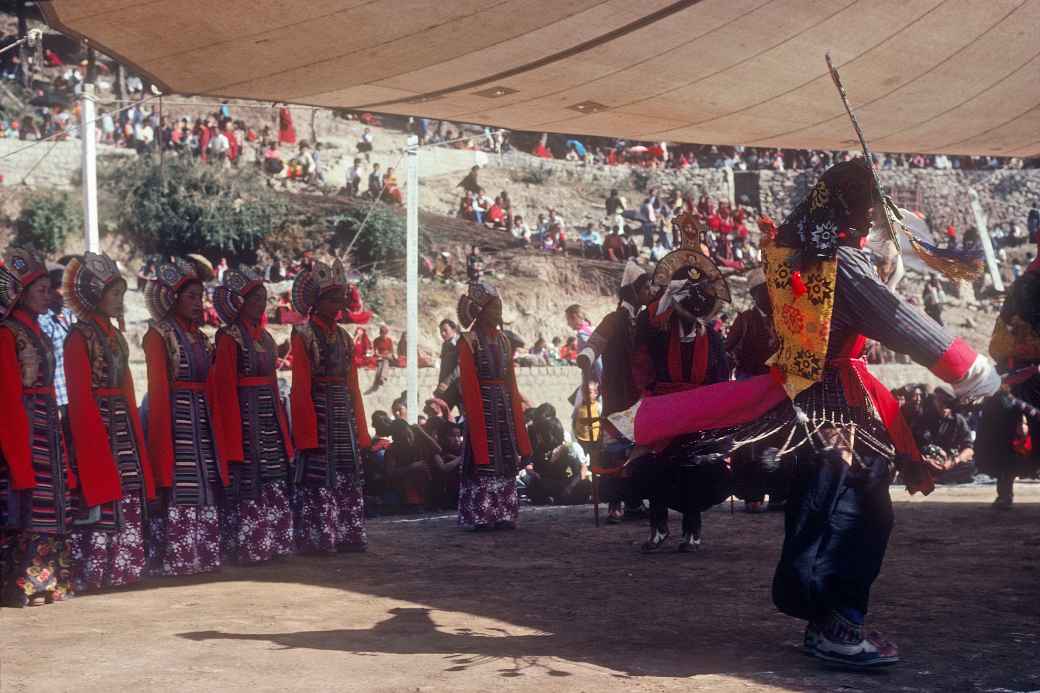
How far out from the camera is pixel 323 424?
7.93 meters

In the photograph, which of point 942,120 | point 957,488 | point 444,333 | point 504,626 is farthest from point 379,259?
point 504,626

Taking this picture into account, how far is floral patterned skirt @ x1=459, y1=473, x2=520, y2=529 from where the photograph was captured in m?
9.05

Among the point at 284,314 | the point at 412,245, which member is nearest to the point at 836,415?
the point at 412,245

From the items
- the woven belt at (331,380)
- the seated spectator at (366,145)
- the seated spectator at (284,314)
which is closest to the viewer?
the woven belt at (331,380)

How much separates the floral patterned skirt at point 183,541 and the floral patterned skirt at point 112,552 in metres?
0.21

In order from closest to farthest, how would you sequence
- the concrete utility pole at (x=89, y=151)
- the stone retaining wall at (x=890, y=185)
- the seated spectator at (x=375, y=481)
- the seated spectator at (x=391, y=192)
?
the concrete utility pole at (x=89, y=151), the seated spectator at (x=375, y=481), the seated spectator at (x=391, y=192), the stone retaining wall at (x=890, y=185)

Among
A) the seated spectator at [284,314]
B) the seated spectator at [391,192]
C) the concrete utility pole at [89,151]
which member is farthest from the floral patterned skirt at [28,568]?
the seated spectator at [391,192]

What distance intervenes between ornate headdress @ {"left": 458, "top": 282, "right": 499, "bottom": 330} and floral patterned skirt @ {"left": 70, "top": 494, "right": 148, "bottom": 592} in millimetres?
3291

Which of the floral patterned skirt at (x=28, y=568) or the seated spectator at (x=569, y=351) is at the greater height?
the seated spectator at (x=569, y=351)

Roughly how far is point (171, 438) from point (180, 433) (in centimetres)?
8

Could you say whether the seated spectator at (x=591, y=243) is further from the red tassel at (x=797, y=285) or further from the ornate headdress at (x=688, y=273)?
the red tassel at (x=797, y=285)

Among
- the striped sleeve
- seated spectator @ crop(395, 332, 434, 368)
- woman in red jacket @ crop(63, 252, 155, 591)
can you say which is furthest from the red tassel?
seated spectator @ crop(395, 332, 434, 368)

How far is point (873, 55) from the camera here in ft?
23.5

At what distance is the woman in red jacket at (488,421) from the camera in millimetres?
9086
